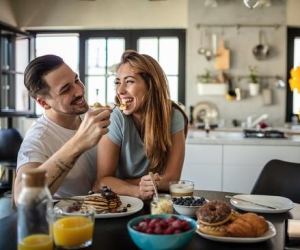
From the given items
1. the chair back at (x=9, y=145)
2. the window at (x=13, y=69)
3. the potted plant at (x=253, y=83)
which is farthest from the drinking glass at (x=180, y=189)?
the potted plant at (x=253, y=83)

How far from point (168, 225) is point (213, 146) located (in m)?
2.25

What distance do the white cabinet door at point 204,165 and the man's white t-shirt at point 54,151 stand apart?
1.47 meters

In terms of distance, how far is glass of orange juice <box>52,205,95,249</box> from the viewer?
930 millimetres

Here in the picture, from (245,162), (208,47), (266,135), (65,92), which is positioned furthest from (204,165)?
(208,47)

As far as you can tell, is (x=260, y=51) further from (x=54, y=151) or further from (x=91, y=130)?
(x=91, y=130)

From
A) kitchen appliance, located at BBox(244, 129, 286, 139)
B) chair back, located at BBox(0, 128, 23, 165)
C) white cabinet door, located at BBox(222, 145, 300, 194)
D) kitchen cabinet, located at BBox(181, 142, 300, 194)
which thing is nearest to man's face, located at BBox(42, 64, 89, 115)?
kitchen cabinet, located at BBox(181, 142, 300, 194)

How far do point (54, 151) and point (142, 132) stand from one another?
455mm

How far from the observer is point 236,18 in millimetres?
4859

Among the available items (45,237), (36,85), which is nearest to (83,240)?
(45,237)

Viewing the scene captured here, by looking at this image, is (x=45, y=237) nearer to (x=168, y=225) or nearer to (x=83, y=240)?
(x=83, y=240)

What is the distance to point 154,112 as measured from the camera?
5.99ft

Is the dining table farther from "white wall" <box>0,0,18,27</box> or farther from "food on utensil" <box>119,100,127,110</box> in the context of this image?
"white wall" <box>0,0,18,27</box>

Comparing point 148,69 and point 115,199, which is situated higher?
point 148,69

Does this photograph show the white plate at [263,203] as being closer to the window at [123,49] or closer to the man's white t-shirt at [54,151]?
the man's white t-shirt at [54,151]
